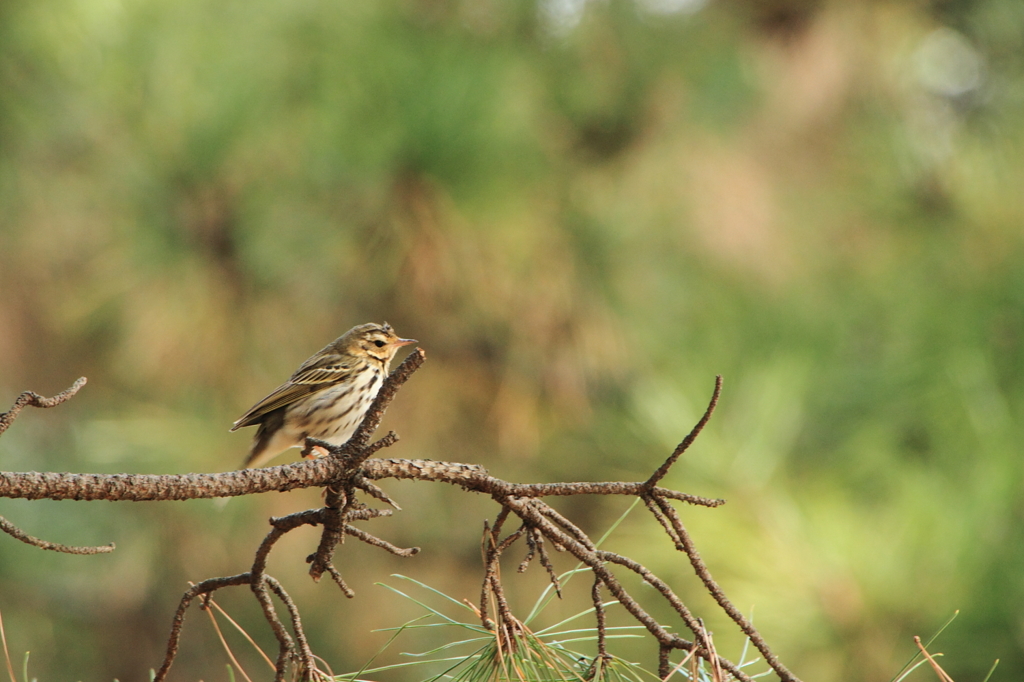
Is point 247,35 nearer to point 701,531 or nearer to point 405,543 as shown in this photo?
point 405,543

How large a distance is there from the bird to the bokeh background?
602mm

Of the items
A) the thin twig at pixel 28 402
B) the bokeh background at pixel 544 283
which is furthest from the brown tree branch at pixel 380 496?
the bokeh background at pixel 544 283

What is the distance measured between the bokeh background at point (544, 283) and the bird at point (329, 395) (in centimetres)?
60

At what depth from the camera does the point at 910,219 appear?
3061 millimetres

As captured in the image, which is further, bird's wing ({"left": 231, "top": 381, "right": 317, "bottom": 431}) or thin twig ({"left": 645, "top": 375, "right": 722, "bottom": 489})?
bird's wing ({"left": 231, "top": 381, "right": 317, "bottom": 431})

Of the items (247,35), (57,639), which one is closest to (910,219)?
(247,35)

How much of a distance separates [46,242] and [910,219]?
2542mm

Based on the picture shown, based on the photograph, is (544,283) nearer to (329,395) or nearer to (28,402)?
(329,395)

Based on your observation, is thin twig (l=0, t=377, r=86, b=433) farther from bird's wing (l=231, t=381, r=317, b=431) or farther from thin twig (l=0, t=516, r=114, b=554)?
bird's wing (l=231, t=381, r=317, b=431)

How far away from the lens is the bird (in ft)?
5.82

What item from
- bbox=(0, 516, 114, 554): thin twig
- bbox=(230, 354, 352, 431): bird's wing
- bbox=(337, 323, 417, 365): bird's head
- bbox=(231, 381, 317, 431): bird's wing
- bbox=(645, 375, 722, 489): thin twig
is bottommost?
bbox=(645, 375, 722, 489): thin twig

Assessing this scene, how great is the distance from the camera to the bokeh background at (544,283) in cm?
207

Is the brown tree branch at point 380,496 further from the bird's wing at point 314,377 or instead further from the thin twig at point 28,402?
the bird's wing at point 314,377

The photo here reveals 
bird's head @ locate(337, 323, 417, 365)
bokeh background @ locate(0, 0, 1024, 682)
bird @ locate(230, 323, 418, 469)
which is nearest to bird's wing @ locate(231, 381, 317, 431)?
bird @ locate(230, 323, 418, 469)
